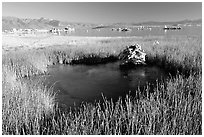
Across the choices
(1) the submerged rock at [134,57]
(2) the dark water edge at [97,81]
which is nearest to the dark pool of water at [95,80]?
(2) the dark water edge at [97,81]

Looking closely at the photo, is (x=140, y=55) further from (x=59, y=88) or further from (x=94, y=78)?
(x=59, y=88)

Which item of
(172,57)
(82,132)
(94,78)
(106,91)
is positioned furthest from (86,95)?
(172,57)

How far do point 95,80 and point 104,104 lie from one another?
12.4 feet

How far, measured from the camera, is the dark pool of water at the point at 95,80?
9141mm

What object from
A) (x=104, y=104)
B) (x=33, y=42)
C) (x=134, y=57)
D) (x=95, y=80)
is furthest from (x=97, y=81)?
(x=33, y=42)

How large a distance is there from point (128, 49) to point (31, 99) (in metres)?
9.27

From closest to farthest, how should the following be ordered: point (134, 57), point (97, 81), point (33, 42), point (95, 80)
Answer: point (97, 81) → point (95, 80) → point (134, 57) → point (33, 42)

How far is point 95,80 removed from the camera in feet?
38.0

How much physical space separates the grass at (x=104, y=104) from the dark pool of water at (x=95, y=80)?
643 millimetres

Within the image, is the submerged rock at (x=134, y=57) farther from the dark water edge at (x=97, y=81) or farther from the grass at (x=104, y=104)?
the grass at (x=104, y=104)

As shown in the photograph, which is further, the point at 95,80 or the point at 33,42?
the point at 33,42

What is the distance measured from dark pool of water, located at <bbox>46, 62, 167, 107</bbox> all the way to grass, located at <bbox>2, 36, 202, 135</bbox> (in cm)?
64

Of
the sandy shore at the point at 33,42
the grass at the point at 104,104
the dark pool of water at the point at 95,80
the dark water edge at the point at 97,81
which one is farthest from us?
the sandy shore at the point at 33,42

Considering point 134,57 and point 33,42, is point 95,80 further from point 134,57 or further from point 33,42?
point 33,42
